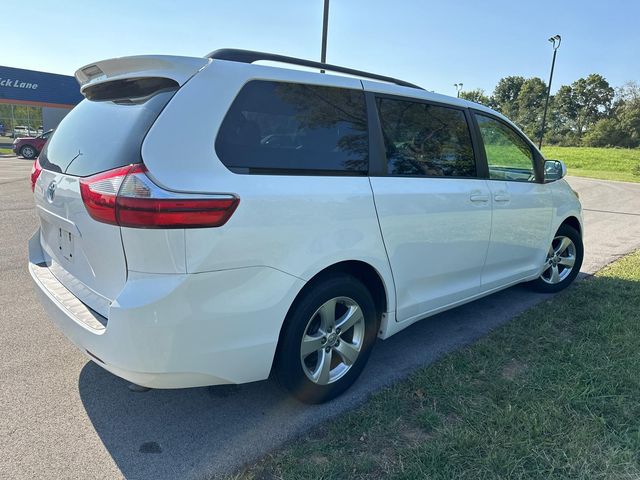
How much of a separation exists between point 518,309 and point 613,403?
67.5 inches

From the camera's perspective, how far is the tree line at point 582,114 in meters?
60.3

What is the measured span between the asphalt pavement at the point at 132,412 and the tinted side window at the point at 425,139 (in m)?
1.40

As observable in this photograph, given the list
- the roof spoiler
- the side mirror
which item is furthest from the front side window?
the roof spoiler

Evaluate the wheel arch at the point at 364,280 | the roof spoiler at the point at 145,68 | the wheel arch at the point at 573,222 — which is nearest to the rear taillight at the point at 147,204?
the roof spoiler at the point at 145,68

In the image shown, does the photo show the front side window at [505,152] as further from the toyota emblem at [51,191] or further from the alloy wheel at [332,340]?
the toyota emblem at [51,191]

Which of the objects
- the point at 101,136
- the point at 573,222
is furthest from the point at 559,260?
the point at 101,136

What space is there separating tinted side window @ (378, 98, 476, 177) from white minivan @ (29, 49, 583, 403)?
14mm

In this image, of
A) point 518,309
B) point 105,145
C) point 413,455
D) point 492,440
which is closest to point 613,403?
point 492,440

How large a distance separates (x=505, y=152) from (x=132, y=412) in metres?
3.53

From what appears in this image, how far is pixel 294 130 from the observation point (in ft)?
7.86

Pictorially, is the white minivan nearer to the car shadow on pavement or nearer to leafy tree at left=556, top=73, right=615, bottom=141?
the car shadow on pavement

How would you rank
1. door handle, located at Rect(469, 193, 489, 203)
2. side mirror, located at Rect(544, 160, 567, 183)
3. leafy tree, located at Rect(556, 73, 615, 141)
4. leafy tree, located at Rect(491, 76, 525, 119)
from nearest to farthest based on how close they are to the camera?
door handle, located at Rect(469, 193, 489, 203) < side mirror, located at Rect(544, 160, 567, 183) < leafy tree, located at Rect(556, 73, 615, 141) < leafy tree, located at Rect(491, 76, 525, 119)

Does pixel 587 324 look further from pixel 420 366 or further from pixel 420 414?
pixel 420 414

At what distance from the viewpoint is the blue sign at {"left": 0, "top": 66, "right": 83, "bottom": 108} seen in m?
30.8
